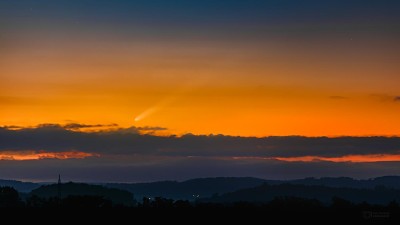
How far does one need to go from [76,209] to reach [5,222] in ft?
87.7

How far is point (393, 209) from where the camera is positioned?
428 ft

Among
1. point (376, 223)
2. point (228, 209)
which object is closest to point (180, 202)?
point (228, 209)

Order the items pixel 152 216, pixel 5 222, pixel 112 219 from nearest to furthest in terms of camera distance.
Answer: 1. pixel 5 222
2. pixel 112 219
3. pixel 152 216

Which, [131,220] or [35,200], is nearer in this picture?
[131,220]

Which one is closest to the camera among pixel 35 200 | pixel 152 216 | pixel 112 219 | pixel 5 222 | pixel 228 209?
pixel 5 222

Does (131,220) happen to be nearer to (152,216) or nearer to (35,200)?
(152,216)

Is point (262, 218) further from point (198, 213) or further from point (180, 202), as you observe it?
point (180, 202)

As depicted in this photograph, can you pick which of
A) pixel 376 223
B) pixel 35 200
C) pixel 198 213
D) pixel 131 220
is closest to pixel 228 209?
pixel 198 213

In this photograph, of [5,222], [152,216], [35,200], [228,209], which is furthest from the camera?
[35,200]

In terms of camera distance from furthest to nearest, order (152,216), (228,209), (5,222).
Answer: (228,209), (152,216), (5,222)

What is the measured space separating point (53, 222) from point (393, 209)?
2281 inches

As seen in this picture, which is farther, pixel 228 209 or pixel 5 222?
pixel 228 209

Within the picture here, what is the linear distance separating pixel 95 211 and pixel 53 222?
18.5 meters

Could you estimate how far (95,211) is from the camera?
12588 centimetres
